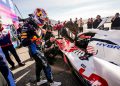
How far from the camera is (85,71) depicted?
3.36 metres

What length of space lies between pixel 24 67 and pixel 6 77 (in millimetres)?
3384

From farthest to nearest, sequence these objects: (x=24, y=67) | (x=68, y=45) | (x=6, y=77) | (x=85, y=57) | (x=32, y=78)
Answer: (x=24, y=67) < (x=32, y=78) < (x=68, y=45) < (x=6, y=77) < (x=85, y=57)

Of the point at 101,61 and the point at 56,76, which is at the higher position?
the point at 101,61

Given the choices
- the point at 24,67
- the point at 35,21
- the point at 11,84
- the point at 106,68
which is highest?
the point at 35,21

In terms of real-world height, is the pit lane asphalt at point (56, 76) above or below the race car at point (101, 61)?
below

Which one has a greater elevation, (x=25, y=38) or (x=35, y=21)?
(x=35, y=21)

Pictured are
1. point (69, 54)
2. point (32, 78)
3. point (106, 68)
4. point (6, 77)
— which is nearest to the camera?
point (106, 68)

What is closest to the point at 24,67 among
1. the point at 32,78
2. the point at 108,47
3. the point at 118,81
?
the point at 32,78

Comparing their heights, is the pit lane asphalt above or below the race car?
below

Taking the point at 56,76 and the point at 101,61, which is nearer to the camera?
the point at 101,61

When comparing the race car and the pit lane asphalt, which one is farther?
the pit lane asphalt

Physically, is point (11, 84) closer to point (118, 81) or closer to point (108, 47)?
point (108, 47)

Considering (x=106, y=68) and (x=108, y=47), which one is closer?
(x=106, y=68)

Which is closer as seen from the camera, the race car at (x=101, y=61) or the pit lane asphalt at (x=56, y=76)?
the race car at (x=101, y=61)
